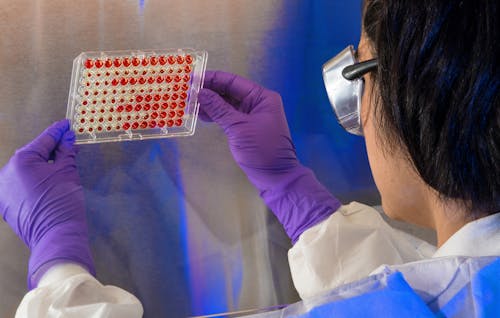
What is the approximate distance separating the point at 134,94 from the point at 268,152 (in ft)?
0.89

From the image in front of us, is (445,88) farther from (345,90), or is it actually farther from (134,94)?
(134,94)

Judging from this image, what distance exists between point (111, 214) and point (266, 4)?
1.74ft

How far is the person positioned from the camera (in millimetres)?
549

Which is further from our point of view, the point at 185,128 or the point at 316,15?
the point at 316,15

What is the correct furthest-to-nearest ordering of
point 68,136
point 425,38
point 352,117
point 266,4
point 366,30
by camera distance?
1. point 266,4
2. point 68,136
3. point 352,117
4. point 366,30
5. point 425,38

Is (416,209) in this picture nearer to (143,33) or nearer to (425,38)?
(425,38)

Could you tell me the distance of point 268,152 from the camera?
106cm

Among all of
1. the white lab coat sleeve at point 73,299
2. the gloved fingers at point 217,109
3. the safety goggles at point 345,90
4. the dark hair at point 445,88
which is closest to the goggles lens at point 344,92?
the safety goggles at point 345,90

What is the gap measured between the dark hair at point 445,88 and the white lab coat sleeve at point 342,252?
34 cm

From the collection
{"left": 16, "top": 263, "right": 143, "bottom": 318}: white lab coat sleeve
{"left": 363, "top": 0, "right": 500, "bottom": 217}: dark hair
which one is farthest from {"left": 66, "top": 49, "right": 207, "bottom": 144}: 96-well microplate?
{"left": 363, "top": 0, "right": 500, "bottom": 217}: dark hair

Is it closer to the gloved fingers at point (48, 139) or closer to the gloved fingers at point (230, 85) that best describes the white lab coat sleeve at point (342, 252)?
the gloved fingers at point (230, 85)

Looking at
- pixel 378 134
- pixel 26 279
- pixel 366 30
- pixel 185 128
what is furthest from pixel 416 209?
pixel 26 279

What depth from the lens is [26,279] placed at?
3.23 feet

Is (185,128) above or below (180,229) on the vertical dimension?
above
